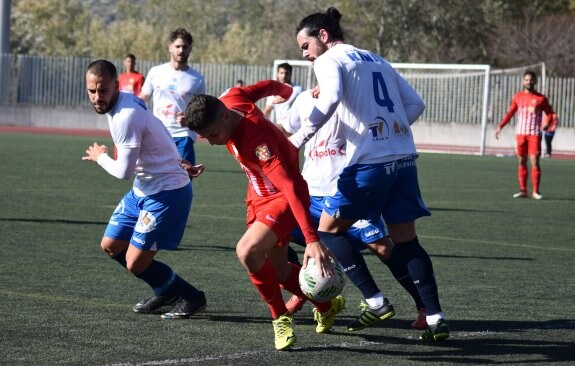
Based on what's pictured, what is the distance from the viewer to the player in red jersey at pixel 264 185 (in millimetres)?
6230

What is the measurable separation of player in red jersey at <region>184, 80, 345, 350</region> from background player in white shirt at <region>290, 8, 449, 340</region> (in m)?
0.46

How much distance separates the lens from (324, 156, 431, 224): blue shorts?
700 cm

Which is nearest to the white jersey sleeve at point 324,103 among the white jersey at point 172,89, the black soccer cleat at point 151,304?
the black soccer cleat at point 151,304

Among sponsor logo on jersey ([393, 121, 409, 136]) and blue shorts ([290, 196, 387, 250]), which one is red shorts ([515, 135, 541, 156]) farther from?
sponsor logo on jersey ([393, 121, 409, 136])

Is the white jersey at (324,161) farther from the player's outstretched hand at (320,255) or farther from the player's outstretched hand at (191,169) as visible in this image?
the player's outstretched hand at (320,255)

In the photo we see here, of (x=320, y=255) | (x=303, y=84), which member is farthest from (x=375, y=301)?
(x=303, y=84)

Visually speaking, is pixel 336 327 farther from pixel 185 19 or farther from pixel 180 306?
pixel 185 19

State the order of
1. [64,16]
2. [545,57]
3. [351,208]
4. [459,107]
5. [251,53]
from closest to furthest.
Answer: [351,208] → [459,107] → [545,57] → [251,53] → [64,16]

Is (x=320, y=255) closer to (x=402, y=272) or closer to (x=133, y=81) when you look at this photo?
(x=402, y=272)

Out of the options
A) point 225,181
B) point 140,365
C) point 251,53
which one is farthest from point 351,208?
point 251,53

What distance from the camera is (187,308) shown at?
7543 millimetres

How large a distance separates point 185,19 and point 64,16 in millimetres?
41117

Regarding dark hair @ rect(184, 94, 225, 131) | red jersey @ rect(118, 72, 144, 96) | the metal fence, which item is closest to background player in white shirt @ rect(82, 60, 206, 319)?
dark hair @ rect(184, 94, 225, 131)

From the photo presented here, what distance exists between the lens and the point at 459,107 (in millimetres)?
38875
